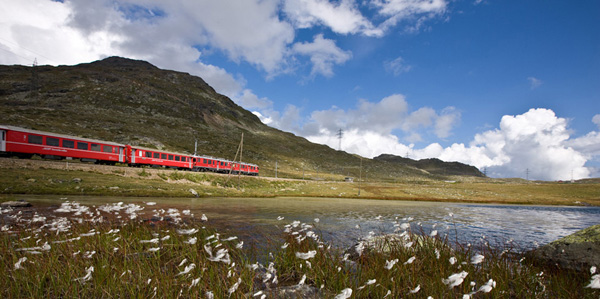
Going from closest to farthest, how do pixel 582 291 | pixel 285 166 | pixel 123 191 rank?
1. pixel 582 291
2. pixel 123 191
3. pixel 285 166

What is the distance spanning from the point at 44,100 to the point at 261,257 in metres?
210

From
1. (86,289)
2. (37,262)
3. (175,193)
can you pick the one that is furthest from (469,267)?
(175,193)

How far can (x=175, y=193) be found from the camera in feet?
110

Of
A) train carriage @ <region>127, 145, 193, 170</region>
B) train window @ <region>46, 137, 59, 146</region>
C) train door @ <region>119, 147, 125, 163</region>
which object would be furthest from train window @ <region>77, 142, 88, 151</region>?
train carriage @ <region>127, 145, 193, 170</region>

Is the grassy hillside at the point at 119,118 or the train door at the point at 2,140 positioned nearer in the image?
the train door at the point at 2,140

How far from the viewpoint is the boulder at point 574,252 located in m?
7.93

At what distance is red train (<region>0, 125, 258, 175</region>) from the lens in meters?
34.2

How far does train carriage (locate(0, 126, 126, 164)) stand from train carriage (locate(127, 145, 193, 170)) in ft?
4.64

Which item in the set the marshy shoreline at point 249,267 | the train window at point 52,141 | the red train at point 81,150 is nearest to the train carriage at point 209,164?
the red train at point 81,150

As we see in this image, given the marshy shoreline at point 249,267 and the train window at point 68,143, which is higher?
the train window at point 68,143

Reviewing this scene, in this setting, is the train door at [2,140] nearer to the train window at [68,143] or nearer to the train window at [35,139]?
the train window at [35,139]

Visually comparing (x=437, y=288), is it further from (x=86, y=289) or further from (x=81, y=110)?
(x=81, y=110)

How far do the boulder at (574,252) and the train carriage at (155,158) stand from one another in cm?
5418

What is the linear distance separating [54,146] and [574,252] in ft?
171
